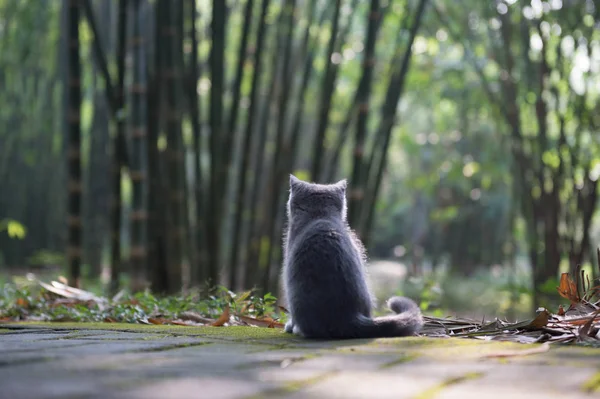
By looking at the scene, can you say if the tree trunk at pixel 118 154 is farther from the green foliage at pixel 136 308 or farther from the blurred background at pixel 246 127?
the green foliage at pixel 136 308

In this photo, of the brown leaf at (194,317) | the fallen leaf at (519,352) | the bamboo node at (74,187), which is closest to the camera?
the fallen leaf at (519,352)

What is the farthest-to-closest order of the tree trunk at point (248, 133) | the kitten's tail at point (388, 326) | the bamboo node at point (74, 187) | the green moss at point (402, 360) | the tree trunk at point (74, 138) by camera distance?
the tree trunk at point (248, 133)
the bamboo node at point (74, 187)
the tree trunk at point (74, 138)
the kitten's tail at point (388, 326)
the green moss at point (402, 360)

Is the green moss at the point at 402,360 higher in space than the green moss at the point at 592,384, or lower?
lower

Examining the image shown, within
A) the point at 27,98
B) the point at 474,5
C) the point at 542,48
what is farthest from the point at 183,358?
the point at 27,98

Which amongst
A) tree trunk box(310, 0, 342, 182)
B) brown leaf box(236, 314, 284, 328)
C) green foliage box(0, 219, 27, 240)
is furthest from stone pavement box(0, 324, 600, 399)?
green foliage box(0, 219, 27, 240)

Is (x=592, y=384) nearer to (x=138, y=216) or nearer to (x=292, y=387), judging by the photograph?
(x=292, y=387)

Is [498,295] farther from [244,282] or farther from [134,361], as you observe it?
[134,361]

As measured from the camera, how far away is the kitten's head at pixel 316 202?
2.79 metres

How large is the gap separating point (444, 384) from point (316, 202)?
1415 mm

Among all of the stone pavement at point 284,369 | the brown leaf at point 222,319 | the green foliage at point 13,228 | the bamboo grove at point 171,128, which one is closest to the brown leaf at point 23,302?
the bamboo grove at point 171,128

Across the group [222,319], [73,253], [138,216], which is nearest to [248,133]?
[138,216]

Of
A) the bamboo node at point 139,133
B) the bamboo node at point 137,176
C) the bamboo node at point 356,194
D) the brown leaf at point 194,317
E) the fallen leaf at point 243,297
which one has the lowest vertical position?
the brown leaf at point 194,317

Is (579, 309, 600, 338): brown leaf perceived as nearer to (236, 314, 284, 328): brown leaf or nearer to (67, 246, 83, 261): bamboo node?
(236, 314, 284, 328): brown leaf

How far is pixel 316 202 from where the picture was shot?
9.23 feet
